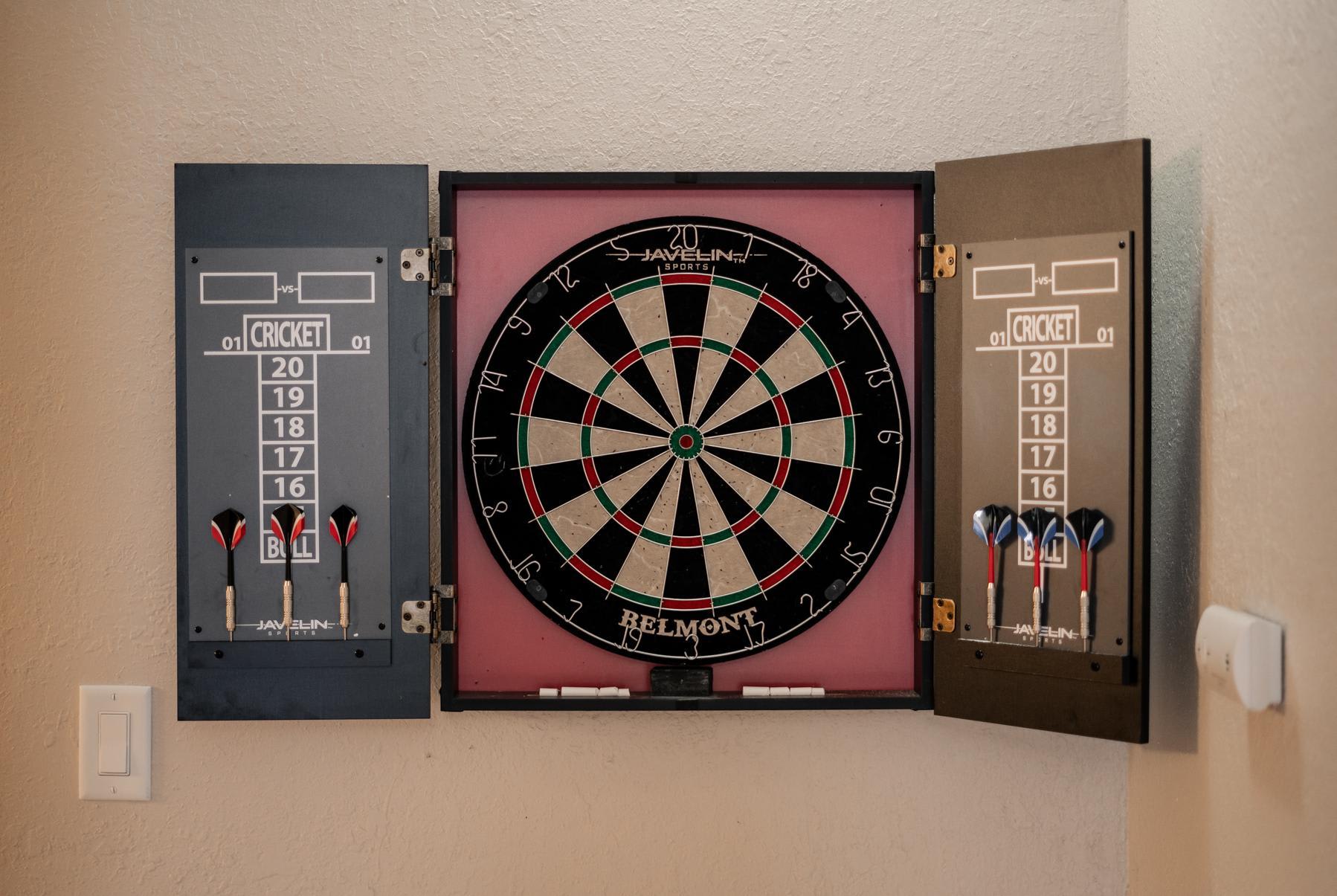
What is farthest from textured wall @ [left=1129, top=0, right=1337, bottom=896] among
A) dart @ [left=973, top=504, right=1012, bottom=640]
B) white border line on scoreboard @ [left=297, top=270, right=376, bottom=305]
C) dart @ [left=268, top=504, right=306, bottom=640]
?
dart @ [left=268, top=504, right=306, bottom=640]

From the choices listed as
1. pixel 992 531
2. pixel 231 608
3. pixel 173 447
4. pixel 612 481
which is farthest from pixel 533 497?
pixel 992 531

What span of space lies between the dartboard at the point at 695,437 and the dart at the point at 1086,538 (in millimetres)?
248

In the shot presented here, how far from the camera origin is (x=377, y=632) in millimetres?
1320

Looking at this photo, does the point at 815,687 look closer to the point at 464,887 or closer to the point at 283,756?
the point at 464,887

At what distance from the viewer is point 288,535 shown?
1.32m

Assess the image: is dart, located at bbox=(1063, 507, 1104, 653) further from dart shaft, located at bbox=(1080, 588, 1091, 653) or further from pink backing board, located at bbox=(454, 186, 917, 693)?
pink backing board, located at bbox=(454, 186, 917, 693)

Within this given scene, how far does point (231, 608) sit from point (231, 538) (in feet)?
0.34

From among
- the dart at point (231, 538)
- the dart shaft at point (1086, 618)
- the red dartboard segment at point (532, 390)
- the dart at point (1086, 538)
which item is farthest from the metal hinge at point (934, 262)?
the dart at point (231, 538)

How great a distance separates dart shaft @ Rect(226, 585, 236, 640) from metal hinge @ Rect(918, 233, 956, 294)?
3.63 feet

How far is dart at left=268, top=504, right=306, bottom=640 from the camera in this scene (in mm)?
1312

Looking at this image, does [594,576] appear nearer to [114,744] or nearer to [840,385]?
[840,385]

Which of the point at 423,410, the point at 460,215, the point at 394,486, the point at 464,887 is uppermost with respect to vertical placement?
the point at 460,215

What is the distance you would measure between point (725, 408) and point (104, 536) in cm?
98

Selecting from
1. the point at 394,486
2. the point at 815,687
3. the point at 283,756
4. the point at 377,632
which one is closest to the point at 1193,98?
the point at 815,687
